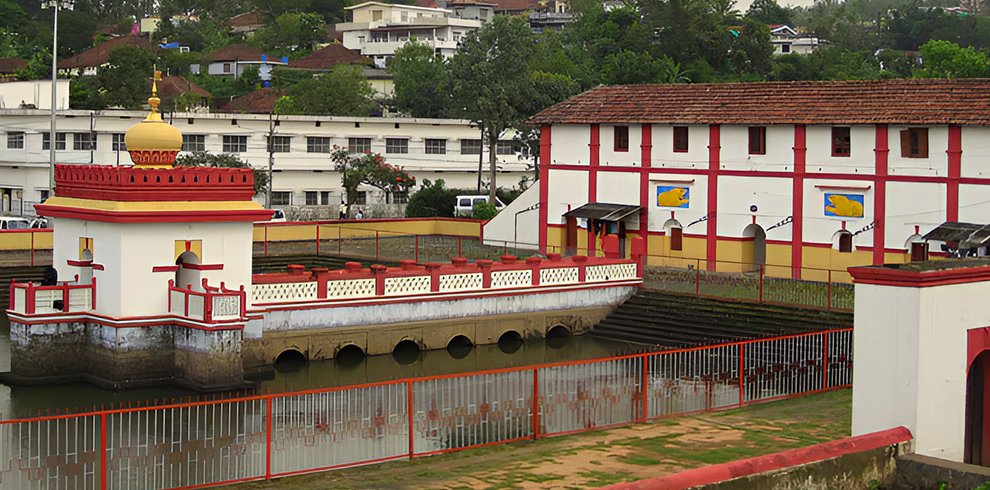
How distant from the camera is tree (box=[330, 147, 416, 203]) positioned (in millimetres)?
66312

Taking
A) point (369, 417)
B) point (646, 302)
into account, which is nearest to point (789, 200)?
point (646, 302)

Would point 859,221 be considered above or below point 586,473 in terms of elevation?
above

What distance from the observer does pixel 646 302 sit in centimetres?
4150

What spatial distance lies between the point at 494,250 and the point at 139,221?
20.8 m

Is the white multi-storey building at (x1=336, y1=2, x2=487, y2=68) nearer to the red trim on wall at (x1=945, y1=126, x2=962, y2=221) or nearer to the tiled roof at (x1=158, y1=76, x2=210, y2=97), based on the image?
the tiled roof at (x1=158, y1=76, x2=210, y2=97)

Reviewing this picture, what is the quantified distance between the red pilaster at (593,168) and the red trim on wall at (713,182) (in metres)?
4.40

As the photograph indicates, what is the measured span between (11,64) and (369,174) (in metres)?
40.4

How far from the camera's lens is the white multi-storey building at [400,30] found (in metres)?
120

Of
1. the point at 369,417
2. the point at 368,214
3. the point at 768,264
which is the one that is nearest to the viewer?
the point at 369,417

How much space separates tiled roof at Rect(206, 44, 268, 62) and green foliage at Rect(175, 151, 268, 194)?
44.9 metres

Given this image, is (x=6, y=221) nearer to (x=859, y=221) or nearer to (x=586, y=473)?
(x=859, y=221)

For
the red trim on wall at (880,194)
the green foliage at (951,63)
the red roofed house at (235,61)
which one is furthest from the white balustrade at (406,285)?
the red roofed house at (235,61)

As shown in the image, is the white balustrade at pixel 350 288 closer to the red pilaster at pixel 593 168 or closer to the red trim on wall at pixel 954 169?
A: the red pilaster at pixel 593 168

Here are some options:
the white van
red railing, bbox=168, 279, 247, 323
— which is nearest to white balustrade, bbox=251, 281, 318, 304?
red railing, bbox=168, 279, 247, 323
